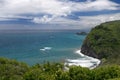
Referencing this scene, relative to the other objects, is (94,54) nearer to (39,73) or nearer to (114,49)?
(114,49)

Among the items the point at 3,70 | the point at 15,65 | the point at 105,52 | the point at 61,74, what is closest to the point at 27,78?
the point at 61,74

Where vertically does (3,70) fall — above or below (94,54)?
above

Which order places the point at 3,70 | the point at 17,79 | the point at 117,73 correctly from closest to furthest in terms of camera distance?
1. the point at 117,73
2. the point at 17,79
3. the point at 3,70

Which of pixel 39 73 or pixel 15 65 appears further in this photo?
pixel 15 65

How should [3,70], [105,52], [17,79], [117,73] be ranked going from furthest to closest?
[105,52]
[3,70]
[17,79]
[117,73]

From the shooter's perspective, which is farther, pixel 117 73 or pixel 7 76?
pixel 7 76

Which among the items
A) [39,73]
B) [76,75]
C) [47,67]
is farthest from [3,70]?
[76,75]

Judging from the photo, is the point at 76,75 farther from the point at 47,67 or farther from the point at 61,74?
the point at 47,67

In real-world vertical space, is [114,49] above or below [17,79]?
below

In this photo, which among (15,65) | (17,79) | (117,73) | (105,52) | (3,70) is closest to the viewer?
(117,73)
